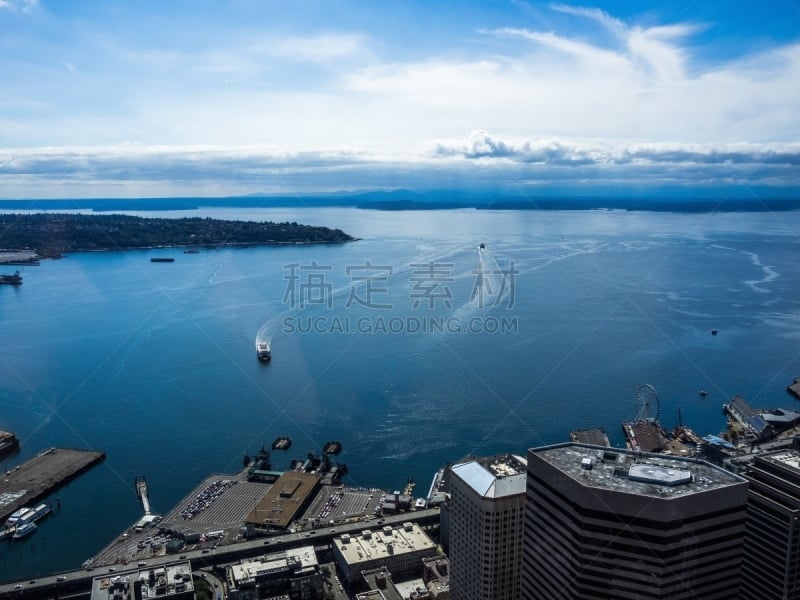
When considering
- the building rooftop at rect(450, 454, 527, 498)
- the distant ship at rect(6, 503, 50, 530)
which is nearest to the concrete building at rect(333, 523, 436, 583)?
the building rooftop at rect(450, 454, 527, 498)

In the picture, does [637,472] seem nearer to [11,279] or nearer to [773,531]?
[773,531]

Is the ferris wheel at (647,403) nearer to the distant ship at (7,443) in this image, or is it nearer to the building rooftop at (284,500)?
the building rooftop at (284,500)

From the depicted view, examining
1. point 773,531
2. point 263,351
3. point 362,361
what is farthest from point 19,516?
point 773,531

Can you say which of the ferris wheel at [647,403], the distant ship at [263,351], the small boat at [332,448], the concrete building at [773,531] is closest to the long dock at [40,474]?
the small boat at [332,448]

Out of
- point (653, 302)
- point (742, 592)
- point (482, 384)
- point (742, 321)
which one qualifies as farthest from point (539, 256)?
point (742, 592)

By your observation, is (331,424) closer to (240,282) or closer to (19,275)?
(240,282)

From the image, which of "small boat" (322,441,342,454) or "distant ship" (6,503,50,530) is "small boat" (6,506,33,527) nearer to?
"distant ship" (6,503,50,530)

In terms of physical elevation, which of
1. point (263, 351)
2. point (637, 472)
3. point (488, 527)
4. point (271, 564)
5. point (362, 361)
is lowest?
point (271, 564)
